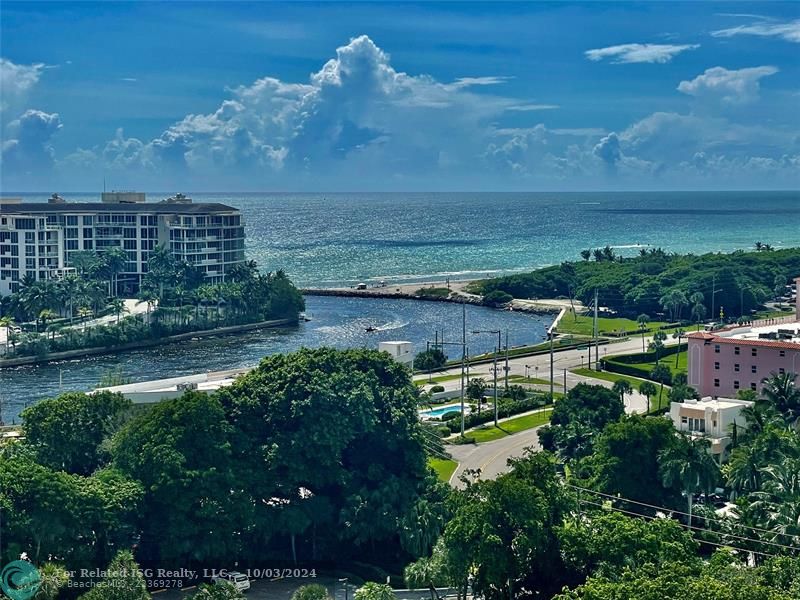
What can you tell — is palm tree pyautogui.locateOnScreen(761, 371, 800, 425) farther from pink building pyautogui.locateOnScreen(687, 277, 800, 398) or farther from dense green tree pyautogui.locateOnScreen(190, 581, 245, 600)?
dense green tree pyautogui.locateOnScreen(190, 581, 245, 600)

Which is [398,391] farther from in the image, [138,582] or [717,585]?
[717,585]

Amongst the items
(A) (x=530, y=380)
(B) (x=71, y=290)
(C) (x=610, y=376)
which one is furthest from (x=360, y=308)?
(A) (x=530, y=380)

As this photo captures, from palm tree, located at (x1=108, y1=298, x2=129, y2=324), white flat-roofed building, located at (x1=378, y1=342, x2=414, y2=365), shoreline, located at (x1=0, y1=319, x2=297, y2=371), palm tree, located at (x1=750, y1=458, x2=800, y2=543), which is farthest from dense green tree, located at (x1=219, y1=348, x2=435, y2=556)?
palm tree, located at (x1=108, y1=298, x2=129, y2=324)

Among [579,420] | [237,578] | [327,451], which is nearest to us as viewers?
[237,578]

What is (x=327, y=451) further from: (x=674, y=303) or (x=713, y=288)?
(x=713, y=288)

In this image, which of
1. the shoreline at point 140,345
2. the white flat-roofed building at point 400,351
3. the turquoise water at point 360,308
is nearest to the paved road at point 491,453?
the white flat-roofed building at point 400,351

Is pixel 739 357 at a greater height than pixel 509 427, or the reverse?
pixel 739 357

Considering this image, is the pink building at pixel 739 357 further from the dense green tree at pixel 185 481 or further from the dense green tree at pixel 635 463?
the dense green tree at pixel 185 481
